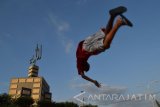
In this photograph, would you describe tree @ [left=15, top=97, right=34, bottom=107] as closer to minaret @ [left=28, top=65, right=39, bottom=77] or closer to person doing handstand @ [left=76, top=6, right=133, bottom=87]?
person doing handstand @ [left=76, top=6, right=133, bottom=87]

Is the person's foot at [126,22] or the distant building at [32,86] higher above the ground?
the distant building at [32,86]

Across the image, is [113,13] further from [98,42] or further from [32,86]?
[32,86]

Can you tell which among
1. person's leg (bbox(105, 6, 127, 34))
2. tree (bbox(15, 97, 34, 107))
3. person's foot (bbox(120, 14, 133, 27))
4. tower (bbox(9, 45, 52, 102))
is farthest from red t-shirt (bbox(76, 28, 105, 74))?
tower (bbox(9, 45, 52, 102))

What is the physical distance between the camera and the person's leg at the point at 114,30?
34.8 feet

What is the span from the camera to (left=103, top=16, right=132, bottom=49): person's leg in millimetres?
10617

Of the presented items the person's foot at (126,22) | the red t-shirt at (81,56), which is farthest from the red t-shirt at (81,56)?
the person's foot at (126,22)

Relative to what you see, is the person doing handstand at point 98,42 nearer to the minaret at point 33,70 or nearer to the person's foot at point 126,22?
the person's foot at point 126,22

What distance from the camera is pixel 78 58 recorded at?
12.3 m

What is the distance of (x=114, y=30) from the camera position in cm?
1079

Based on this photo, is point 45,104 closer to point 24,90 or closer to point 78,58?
point 78,58

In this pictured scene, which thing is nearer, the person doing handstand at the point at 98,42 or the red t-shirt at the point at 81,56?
the person doing handstand at the point at 98,42

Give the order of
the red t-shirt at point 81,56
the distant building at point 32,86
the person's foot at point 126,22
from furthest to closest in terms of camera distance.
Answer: the distant building at point 32,86
the red t-shirt at point 81,56
the person's foot at point 126,22

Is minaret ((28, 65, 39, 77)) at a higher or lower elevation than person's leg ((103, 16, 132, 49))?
higher

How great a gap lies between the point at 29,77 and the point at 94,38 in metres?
156
